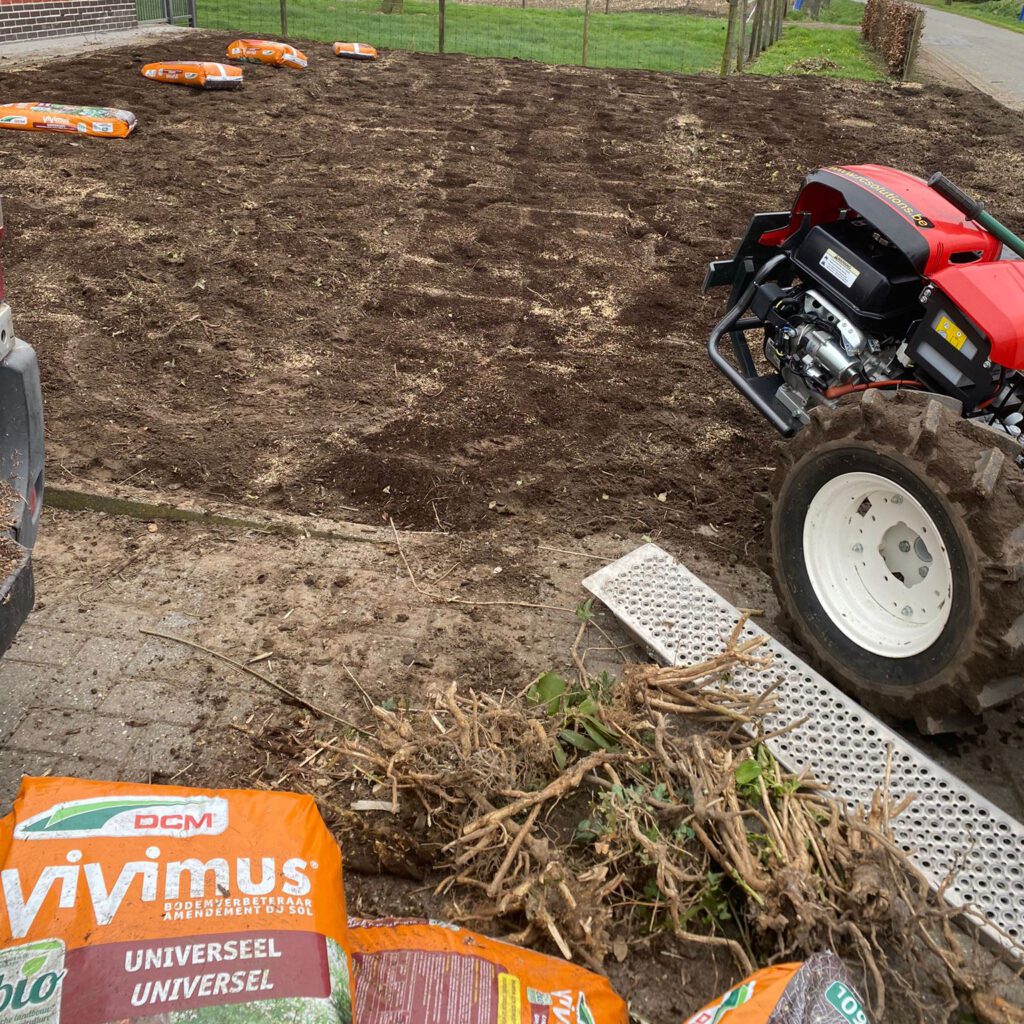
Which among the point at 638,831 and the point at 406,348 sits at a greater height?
the point at 638,831

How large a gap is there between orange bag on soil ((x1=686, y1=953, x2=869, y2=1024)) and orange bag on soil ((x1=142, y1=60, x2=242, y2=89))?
1048 centimetres

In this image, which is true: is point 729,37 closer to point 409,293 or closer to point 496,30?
point 496,30

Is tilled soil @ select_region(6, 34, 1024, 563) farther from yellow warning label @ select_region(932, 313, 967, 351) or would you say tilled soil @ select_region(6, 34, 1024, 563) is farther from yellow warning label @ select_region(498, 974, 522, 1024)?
yellow warning label @ select_region(498, 974, 522, 1024)

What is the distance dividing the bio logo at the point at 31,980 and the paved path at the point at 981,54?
47.8 feet

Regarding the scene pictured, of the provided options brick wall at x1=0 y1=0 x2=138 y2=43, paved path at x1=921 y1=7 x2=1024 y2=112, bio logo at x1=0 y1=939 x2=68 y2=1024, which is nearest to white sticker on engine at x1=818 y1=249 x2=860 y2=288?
bio logo at x1=0 y1=939 x2=68 y2=1024

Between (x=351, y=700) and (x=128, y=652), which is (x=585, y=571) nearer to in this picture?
(x=351, y=700)

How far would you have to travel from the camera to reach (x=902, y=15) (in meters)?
16.8

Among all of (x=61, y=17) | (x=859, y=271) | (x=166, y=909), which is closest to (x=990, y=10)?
(x=61, y=17)

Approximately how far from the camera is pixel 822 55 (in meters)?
17.5

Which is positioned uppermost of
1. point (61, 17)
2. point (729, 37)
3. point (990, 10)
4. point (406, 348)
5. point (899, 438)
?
point (899, 438)

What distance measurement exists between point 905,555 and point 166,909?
7.91ft

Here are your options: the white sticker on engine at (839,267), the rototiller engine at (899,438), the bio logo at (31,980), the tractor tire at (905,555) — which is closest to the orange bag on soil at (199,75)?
the rototiller engine at (899,438)

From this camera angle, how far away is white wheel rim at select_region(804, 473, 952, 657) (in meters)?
2.96

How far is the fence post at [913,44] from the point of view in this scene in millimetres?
15609
